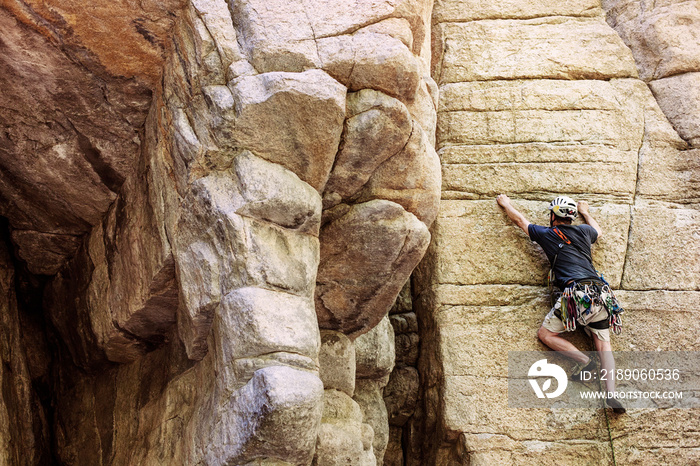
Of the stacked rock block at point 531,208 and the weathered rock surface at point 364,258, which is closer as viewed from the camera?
the weathered rock surface at point 364,258

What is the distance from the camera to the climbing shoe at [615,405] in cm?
554

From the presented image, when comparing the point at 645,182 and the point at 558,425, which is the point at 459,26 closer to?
the point at 645,182

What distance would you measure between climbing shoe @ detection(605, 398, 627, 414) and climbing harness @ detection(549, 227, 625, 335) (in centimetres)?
54

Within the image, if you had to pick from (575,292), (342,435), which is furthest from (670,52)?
(342,435)

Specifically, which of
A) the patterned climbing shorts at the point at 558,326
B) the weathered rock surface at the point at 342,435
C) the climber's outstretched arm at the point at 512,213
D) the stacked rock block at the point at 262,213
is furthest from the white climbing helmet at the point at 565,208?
the weathered rock surface at the point at 342,435

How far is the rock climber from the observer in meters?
5.61

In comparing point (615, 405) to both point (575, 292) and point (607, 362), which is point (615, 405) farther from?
point (575, 292)

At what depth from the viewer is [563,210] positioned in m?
5.93

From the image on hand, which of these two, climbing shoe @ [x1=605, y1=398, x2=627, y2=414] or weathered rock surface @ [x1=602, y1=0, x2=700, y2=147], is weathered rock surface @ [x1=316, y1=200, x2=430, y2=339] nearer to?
climbing shoe @ [x1=605, y1=398, x2=627, y2=414]

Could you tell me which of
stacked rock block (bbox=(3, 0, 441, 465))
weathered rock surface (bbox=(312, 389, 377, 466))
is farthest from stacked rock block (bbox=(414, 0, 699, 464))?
stacked rock block (bbox=(3, 0, 441, 465))

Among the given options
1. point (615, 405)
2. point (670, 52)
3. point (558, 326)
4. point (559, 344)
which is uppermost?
point (670, 52)

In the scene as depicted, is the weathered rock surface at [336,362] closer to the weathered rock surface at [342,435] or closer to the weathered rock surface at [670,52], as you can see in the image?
the weathered rock surface at [342,435]

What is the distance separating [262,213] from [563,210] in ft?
9.61

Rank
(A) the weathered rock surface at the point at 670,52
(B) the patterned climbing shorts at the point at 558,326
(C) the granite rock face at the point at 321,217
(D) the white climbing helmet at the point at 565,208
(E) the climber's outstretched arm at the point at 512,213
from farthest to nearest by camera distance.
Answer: (A) the weathered rock surface at the point at 670,52
(E) the climber's outstretched arm at the point at 512,213
(D) the white climbing helmet at the point at 565,208
(B) the patterned climbing shorts at the point at 558,326
(C) the granite rock face at the point at 321,217
